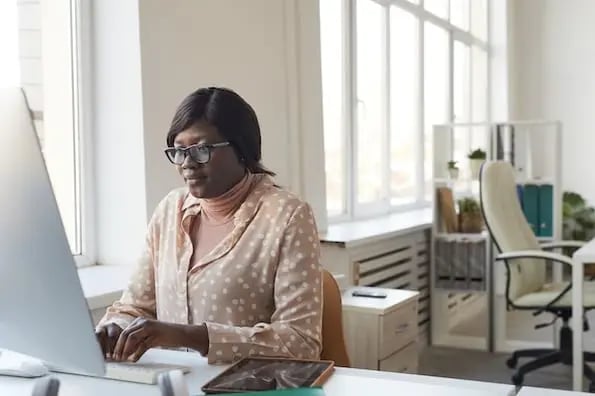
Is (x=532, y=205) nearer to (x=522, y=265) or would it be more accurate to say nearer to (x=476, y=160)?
(x=476, y=160)

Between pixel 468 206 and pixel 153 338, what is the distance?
363 cm

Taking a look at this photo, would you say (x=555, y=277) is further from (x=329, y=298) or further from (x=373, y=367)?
(x=329, y=298)

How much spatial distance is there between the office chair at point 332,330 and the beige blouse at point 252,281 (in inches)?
10.3

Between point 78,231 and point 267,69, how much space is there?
1135mm

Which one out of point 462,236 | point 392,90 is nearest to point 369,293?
point 462,236

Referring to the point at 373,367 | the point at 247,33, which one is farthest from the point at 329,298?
the point at 247,33

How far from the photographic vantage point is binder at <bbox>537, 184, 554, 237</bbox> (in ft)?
15.4

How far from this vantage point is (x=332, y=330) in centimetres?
201

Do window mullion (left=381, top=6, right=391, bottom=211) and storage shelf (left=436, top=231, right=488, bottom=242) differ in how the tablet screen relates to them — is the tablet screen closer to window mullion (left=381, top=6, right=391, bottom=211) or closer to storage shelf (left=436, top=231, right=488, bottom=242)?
storage shelf (left=436, top=231, right=488, bottom=242)

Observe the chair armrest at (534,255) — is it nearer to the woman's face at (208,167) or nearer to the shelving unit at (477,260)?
the shelving unit at (477,260)

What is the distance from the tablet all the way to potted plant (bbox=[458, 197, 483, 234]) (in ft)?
11.8

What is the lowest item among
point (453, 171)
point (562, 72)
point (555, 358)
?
point (555, 358)

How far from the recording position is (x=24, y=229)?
37.0 inches

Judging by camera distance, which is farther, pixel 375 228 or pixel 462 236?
pixel 462 236
